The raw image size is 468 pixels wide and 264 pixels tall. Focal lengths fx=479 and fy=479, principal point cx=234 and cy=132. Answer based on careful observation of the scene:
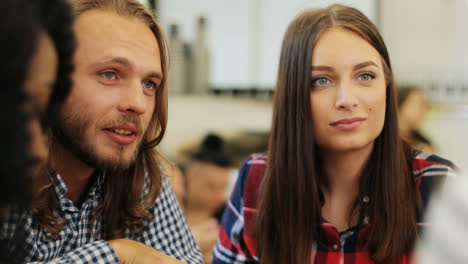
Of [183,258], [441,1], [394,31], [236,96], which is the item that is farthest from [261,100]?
[183,258]

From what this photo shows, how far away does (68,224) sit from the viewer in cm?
100

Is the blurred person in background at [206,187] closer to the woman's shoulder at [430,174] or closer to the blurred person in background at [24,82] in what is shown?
the woman's shoulder at [430,174]

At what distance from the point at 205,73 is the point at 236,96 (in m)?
0.33

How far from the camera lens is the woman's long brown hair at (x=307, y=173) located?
111 cm

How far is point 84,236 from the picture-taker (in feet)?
3.41

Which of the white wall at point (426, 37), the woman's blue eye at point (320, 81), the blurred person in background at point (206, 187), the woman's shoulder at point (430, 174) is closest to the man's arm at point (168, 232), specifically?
the woman's blue eye at point (320, 81)

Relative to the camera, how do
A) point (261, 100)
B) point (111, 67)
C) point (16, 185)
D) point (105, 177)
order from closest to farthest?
point (16, 185) → point (111, 67) → point (105, 177) → point (261, 100)

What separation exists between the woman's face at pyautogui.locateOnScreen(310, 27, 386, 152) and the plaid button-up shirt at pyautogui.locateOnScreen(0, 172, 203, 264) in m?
0.43

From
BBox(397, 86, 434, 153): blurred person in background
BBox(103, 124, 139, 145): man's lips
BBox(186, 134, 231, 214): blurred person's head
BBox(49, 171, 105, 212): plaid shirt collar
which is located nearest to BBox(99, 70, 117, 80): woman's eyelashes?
BBox(103, 124, 139, 145): man's lips

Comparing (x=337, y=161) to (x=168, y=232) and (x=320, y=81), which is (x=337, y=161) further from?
(x=168, y=232)

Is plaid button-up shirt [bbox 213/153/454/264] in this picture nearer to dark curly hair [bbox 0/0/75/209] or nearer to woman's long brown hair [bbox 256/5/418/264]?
woman's long brown hair [bbox 256/5/418/264]

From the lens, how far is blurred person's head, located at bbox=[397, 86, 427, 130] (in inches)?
103

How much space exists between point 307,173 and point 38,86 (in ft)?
2.58

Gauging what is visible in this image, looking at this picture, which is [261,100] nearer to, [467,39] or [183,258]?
[467,39]
